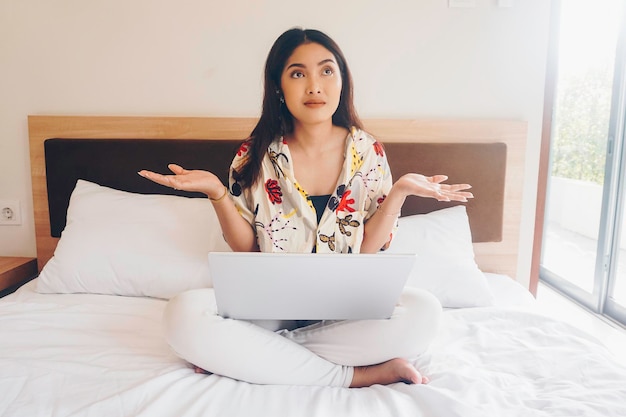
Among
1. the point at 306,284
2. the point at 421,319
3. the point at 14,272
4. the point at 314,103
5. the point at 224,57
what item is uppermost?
the point at 224,57

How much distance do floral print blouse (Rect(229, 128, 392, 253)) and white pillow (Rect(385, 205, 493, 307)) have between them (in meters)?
0.37

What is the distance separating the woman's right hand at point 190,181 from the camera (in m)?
1.14

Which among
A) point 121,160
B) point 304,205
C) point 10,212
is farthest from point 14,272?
point 304,205

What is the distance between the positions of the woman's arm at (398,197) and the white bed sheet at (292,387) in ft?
1.03

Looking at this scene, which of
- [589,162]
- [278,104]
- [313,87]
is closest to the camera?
[313,87]

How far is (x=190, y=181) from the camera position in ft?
3.84

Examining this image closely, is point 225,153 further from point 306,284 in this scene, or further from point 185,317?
point 306,284

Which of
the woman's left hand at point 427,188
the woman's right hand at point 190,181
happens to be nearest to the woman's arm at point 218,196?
the woman's right hand at point 190,181

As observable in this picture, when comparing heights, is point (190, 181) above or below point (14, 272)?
above

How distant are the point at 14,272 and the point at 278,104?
130 cm

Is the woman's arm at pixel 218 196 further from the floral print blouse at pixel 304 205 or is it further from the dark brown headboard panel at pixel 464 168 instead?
the dark brown headboard panel at pixel 464 168

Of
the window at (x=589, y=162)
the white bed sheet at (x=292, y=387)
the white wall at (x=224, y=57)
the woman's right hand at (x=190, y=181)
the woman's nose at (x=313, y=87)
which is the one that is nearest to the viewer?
the white bed sheet at (x=292, y=387)

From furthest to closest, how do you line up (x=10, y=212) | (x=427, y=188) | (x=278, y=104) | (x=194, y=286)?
(x=10, y=212), (x=194, y=286), (x=278, y=104), (x=427, y=188)

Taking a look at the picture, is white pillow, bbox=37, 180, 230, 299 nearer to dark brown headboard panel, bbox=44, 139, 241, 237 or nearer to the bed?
the bed
